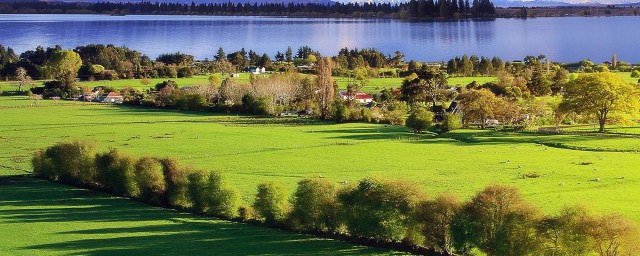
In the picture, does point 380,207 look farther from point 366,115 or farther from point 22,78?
point 22,78

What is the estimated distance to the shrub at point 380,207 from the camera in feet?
66.5

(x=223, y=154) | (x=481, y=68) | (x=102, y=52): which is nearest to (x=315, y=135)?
(x=223, y=154)

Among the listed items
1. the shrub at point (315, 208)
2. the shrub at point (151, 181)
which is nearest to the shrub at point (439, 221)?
the shrub at point (315, 208)

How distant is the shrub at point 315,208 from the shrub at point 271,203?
57 centimetres

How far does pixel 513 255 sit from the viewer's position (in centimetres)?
1792

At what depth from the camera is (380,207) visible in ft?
67.8

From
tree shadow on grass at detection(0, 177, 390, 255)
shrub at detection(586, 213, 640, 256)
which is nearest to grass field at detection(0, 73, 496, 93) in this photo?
tree shadow on grass at detection(0, 177, 390, 255)

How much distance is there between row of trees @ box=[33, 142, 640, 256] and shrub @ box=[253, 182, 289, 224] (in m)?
0.03

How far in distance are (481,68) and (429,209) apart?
2188 inches

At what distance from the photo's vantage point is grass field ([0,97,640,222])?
26780mm

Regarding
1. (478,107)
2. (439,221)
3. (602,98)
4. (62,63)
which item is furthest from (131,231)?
(62,63)

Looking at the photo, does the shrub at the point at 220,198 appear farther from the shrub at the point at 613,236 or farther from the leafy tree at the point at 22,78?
the leafy tree at the point at 22,78

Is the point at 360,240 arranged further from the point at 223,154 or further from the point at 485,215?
the point at 223,154

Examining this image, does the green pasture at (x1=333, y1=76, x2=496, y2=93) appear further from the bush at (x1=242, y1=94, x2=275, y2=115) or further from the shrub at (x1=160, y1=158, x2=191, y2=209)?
the shrub at (x1=160, y1=158, x2=191, y2=209)
